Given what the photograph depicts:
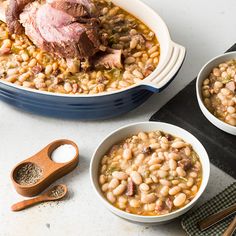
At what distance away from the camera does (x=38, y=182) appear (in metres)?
2.38

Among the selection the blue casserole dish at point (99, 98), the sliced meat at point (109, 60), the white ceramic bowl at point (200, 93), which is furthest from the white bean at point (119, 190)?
the sliced meat at point (109, 60)

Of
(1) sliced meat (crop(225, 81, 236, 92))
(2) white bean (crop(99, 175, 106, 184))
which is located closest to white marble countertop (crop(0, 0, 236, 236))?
(2) white bean (crop(99, 175, 106, 184))

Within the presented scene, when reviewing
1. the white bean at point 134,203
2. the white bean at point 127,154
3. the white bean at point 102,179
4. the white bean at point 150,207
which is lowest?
the white bean at point 150,207

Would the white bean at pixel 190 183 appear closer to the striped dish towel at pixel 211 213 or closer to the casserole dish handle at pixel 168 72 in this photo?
the striped dish towel at pixel 211 213

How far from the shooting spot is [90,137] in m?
2.67

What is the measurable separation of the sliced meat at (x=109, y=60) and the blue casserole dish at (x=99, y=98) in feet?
0.68

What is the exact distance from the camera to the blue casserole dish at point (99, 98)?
2525 mm

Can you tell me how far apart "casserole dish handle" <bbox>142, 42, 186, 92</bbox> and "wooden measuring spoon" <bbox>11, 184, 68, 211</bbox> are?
0.59 metres

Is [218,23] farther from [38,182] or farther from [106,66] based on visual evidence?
[38,182]

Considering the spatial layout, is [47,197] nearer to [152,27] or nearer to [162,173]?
[162,173]

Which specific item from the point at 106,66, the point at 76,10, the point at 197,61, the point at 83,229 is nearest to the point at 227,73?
the point at 197,61

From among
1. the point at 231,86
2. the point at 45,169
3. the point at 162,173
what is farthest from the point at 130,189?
the point at 231,86

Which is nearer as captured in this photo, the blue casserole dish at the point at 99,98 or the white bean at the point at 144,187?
the white bean at the point at 144,187

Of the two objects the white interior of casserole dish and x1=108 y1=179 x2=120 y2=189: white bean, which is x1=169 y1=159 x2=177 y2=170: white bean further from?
the white interior of casserole dish
